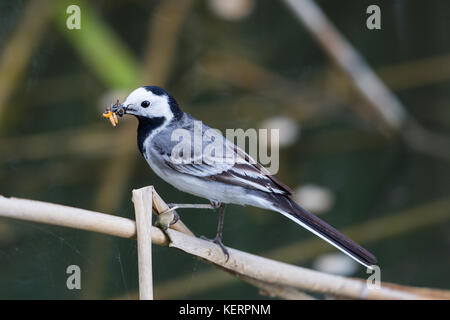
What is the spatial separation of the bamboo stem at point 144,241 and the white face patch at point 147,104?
1.07 feet

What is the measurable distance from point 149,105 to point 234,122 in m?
2.55

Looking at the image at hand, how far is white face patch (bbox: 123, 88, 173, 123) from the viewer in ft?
7.34

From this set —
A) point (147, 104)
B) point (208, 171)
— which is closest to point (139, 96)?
→ point (147, 104)

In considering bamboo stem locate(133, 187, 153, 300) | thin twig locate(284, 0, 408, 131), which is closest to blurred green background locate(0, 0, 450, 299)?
thin twig locate(284, 0, 408, 131)

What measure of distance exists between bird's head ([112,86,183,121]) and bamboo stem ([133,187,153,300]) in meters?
0.31

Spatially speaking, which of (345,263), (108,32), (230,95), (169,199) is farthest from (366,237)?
(108,32)

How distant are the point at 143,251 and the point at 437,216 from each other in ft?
8.95

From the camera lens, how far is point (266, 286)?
255cm

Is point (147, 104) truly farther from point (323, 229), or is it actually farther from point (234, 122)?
point (234, 122)

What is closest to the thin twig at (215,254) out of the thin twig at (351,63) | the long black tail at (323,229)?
the long black tail at (323,229)

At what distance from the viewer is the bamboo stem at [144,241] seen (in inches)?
78.2

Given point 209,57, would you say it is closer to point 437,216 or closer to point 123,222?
point 437,216

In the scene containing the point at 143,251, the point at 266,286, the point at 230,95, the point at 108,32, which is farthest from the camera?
the point at 230,95

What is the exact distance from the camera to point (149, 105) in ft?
7.47
